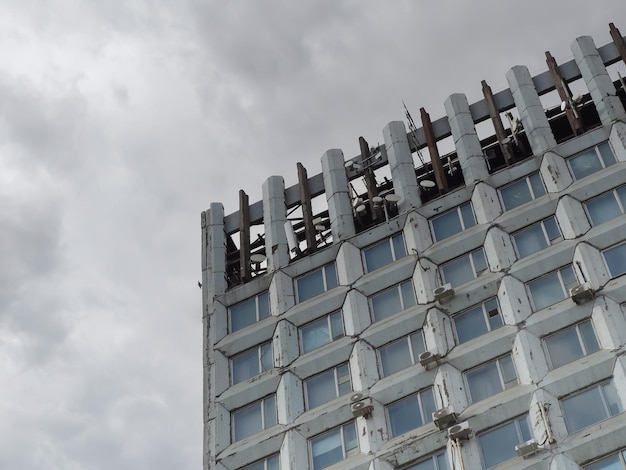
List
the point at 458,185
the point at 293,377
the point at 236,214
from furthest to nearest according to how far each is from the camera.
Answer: the point at 236,214
the point at 458,185
the point at 293,377

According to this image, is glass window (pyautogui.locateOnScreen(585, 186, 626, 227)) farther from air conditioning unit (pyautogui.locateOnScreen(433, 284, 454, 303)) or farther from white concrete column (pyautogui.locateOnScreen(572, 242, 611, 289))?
air conditioning unit (pyautogui.locateOnScreen(433, 284, 454, 303))

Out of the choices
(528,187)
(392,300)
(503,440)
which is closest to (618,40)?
(528,187)

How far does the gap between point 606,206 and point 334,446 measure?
15.5 meters

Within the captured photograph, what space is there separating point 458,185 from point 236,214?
12.0 m

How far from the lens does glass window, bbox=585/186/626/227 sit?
155 ft

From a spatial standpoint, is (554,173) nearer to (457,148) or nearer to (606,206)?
(606,206)

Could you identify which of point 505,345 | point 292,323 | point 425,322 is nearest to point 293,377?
point 292,323

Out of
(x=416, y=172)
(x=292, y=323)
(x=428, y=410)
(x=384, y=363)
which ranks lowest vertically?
(x=428, y=410)

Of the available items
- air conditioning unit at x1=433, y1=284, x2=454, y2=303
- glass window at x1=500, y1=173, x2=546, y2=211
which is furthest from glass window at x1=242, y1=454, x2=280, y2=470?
glass window at x1=500, y1=173, x2=546, y2=211

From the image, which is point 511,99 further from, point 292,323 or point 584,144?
point 292,323

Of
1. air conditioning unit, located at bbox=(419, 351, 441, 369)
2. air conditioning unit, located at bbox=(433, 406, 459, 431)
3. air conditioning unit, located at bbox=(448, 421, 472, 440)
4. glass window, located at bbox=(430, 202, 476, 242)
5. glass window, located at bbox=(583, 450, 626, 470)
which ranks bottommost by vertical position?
glass window, located at bbox=(583, 450, 626, 470)

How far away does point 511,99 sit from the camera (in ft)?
182

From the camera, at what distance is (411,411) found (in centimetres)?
4484

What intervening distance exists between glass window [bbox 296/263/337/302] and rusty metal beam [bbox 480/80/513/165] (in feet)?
32.1
